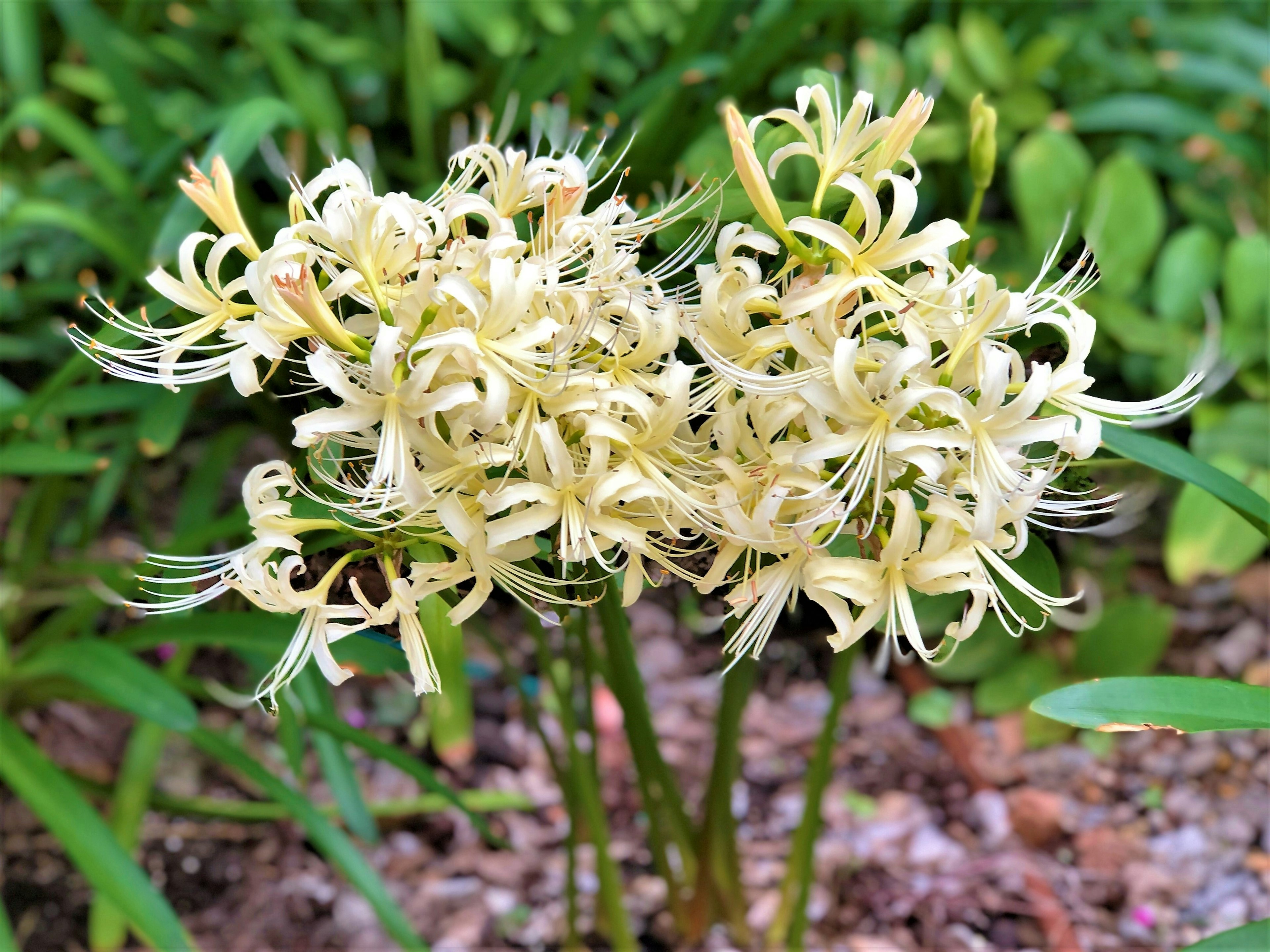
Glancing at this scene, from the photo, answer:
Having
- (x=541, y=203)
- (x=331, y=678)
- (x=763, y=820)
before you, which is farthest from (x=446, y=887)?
(x=541, y=203)

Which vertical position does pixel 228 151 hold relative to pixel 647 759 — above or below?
above

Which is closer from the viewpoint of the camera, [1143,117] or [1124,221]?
[1124,221]

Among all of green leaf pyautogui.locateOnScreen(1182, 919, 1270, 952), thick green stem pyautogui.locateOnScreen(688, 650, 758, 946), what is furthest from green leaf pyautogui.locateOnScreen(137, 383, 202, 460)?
green leaf pyautogui.locateOnScreen(1182, 919, 1270, 952)

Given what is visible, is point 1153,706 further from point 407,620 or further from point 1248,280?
point 1248,280

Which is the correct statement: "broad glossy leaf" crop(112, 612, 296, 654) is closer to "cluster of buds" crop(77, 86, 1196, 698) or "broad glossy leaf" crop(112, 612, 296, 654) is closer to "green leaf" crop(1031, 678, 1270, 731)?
"cluster of buds" crop(77, 86, 1196, 698)

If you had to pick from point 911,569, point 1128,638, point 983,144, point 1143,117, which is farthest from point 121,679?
point 1143,117

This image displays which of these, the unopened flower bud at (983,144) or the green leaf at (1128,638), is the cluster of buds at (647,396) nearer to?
the unopened flower bud at (983,144)
